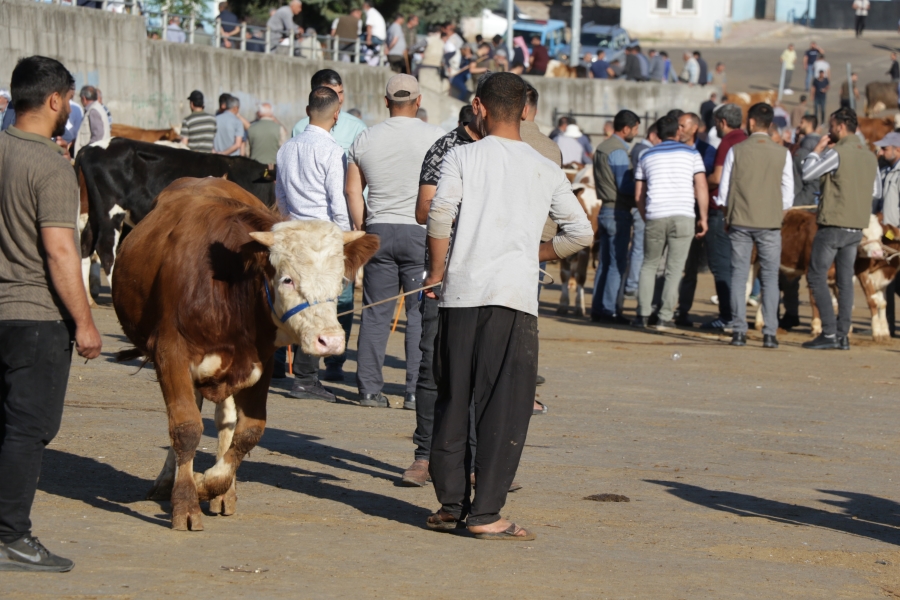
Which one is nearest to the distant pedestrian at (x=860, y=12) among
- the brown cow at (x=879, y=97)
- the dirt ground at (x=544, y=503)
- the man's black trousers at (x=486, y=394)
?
the brown cow at (x=879, y=97)

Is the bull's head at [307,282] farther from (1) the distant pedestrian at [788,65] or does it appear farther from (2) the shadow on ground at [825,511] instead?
(1) the distant pedestrian at [788,65]

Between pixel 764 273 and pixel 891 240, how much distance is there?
185 cm

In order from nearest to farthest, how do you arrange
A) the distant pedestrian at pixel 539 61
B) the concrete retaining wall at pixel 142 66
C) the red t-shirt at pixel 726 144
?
the red t-shirt at pixel 726 144, the concrete retaining wall at pixel 142 66, the distant pedestrian at pixel 539 61

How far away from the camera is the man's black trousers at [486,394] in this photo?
19.5 ft

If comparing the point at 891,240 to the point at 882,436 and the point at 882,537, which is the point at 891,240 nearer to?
the point at 882,436

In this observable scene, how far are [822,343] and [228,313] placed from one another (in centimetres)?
946

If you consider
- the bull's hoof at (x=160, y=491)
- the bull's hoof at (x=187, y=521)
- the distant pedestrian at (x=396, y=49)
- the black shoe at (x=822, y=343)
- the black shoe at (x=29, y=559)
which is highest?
the distant pedestrian at (x=396, y=49)

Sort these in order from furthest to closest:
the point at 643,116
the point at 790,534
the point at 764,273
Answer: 1. the point at 643,116
2. the point at 764,273
3. the point at 790,534

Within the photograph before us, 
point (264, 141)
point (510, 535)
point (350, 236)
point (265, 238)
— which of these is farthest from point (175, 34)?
point (510, 535)

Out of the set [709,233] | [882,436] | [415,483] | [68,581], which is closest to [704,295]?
[709,233]

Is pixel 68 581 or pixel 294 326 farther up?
pixel 294 326

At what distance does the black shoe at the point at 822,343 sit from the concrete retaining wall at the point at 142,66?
1355 cm

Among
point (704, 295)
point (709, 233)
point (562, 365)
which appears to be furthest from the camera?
point (704, 295)

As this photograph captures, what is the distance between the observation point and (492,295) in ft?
19.3
